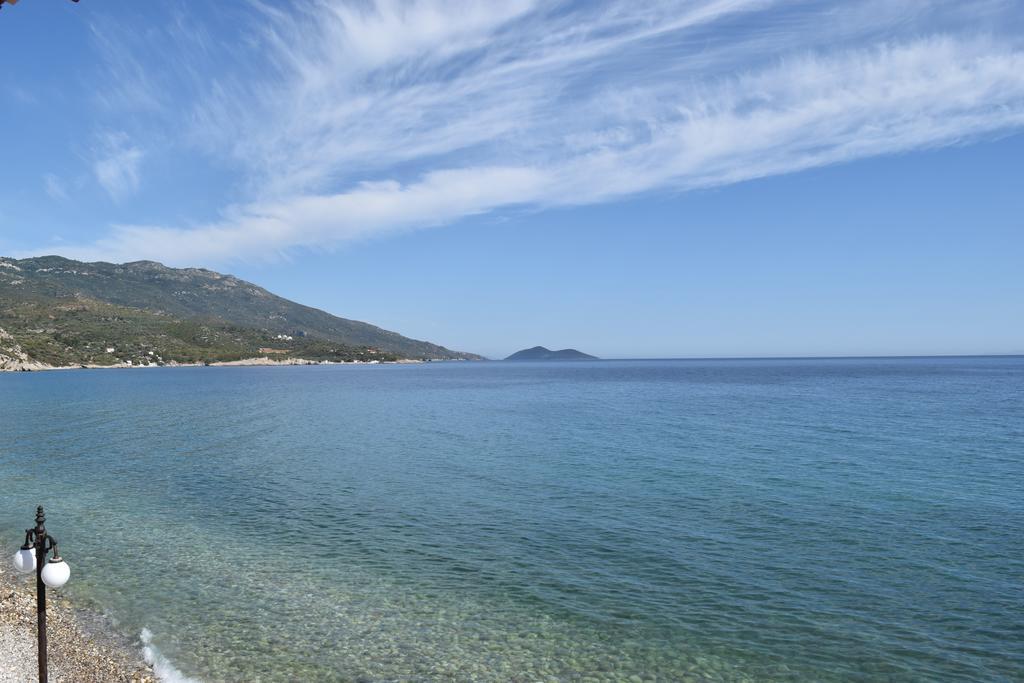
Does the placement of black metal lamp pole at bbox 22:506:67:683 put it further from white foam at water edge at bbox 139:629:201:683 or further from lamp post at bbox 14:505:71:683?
white foam at water edge at bbox 139:629:201:683

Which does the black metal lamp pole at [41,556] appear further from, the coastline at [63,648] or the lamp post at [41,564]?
the coastline at [63,648]

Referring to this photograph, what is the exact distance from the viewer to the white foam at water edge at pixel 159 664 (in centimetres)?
1303

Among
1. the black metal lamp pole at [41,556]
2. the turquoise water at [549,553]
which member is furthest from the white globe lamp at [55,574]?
the turquoise water at [549,553]

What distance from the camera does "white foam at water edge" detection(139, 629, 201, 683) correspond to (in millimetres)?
13031

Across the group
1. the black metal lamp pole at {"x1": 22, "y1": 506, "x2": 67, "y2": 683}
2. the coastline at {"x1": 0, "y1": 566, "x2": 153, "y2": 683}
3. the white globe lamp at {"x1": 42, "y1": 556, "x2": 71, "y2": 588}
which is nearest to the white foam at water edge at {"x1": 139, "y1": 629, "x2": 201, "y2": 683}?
the coastline at {"x1": 0, "y1": 566, "x2": 153, "y2": 683}

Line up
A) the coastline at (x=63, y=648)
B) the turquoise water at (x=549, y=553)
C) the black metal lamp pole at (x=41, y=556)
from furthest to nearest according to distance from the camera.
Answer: the turquoise water at (x=549, y=553), the coastline at (x=63, y=648), the black metal lamp pole at (x=41, y=556)

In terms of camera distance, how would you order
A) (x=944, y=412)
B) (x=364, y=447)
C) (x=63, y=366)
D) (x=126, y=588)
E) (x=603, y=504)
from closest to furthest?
1. (x=126, y=588)
2. (x=603, y=504)
3. (x=364, y=447)
4. (x=944, y=412)
5. (x=63, y=366)

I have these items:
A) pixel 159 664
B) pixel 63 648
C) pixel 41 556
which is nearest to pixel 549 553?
pixel 159 664

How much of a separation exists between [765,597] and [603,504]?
10.9m

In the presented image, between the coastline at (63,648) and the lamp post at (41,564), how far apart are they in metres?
1.44

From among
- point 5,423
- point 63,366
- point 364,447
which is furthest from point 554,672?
point 63,366

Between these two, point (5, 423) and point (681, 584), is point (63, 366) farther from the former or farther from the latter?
point (681, 584)

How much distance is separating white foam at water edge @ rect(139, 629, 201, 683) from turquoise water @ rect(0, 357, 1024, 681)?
19cm

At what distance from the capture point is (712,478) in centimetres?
3278
